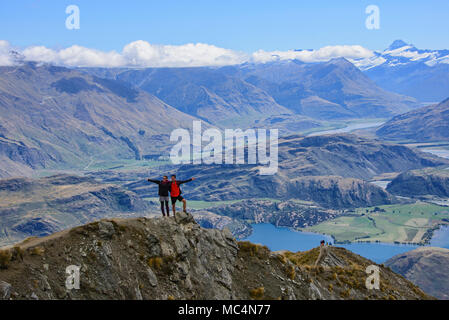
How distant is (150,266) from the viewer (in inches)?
1142

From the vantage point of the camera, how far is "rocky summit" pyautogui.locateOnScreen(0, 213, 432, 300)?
1033 inches

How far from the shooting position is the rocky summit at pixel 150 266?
1033 inches

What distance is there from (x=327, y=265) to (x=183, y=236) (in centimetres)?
1802

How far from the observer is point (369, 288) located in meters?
39.6

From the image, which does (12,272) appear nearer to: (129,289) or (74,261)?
(74,261)

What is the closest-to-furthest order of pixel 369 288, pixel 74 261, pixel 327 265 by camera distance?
pixel 74 261
pixel 369 288
pixel 327 265

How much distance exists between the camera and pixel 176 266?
29.7m
